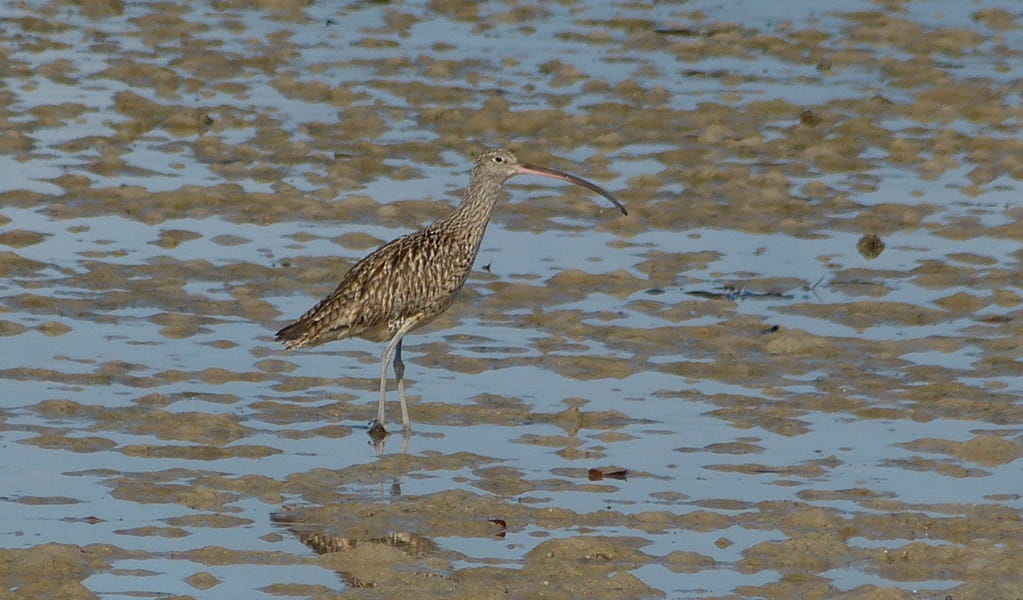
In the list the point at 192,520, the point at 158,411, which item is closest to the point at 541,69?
the point at 158,411

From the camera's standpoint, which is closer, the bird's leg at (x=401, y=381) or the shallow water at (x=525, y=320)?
the shallow water at (x=525, y=320)

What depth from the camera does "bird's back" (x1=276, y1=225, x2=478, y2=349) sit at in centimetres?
1055

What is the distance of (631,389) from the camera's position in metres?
11.0

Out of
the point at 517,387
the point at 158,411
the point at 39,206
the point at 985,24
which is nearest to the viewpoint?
the point at 158,411

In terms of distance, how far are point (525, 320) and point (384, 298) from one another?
1972 millimetres

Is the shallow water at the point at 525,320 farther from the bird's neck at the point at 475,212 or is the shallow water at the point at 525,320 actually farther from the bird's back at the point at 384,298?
the bird's neck at the point at 475,212

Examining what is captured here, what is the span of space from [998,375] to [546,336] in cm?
250

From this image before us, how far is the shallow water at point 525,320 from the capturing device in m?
8.33

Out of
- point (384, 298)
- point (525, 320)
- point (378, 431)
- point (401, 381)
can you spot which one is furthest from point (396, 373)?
point (525, 320)

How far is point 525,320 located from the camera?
12.4m

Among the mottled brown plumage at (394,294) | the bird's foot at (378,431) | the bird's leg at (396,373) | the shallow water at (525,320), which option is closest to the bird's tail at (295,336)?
the mottled brown plumage at (394,294)

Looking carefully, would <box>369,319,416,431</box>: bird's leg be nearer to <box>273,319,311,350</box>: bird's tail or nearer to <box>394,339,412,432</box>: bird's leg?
<box>394,339,412,432</box>: bird's leg

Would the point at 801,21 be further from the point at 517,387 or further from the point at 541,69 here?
the point at 517,387

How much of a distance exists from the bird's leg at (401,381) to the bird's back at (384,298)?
13 cm
